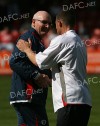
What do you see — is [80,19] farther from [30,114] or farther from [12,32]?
[30,114]

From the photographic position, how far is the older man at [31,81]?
889cm

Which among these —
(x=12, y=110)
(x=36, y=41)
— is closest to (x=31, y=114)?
(x=36, y=41)

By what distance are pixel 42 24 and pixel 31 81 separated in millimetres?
799

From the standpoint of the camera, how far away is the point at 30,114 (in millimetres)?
9148

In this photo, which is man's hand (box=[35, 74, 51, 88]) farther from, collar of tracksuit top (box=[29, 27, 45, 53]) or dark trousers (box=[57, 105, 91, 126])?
dark trousers (box=[57, 105, 91, 126])

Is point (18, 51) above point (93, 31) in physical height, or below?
above

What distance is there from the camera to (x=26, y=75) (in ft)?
29.2

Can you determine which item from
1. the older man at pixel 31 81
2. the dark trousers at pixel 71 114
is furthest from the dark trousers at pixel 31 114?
the dark trousers at pixel 71 114

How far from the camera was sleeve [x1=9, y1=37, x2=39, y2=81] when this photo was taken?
8883 millimetres

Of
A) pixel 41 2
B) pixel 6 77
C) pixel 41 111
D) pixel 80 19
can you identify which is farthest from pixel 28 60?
pixel 41 2

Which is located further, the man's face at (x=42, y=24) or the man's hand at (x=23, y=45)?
the man's face at (x=42, y=24)

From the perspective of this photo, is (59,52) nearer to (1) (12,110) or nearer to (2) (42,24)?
(2) (42,24)

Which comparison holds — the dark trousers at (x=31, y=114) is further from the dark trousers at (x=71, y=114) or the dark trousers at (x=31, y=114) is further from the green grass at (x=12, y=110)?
the green grass at (x=12, y=110)

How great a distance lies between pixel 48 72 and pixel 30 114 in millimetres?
639
